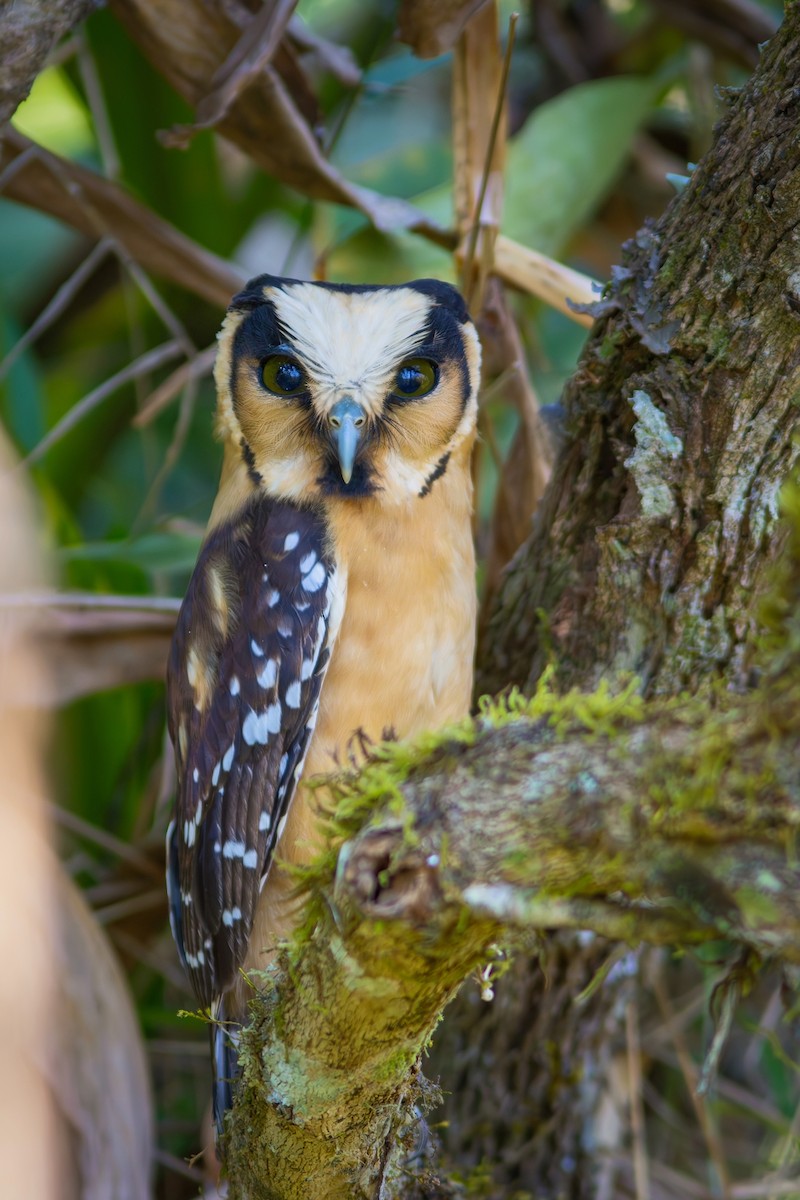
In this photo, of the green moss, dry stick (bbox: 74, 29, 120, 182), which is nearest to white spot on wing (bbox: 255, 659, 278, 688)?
the green moss

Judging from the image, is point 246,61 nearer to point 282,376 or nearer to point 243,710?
point 282,376

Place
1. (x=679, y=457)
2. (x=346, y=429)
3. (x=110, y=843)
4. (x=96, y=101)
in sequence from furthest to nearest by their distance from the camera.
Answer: (x=96, y=101), (x=110, y=843), (x=346, y=429), (x=679, y=457)

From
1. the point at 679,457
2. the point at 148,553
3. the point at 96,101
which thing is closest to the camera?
the point at 679,457

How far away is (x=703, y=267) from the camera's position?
141 cm

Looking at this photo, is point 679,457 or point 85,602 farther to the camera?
point 85,602

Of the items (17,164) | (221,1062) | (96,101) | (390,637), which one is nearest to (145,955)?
(221,1062)

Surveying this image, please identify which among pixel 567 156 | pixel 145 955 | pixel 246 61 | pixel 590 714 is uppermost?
pixel 567 156

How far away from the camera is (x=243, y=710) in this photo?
1784mm

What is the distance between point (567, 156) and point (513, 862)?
2.26 m

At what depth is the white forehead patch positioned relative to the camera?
68.9 inches

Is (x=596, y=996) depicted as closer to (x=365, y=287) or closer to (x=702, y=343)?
(x=702, y=343)

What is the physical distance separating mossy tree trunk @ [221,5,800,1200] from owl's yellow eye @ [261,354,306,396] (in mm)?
458

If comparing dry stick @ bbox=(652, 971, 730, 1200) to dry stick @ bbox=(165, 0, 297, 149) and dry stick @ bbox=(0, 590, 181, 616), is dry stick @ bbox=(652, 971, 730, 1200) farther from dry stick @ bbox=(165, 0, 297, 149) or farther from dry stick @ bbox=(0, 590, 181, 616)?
dry stick @ bbox=(165, 0, 297, 149)

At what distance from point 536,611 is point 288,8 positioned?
1091mm
